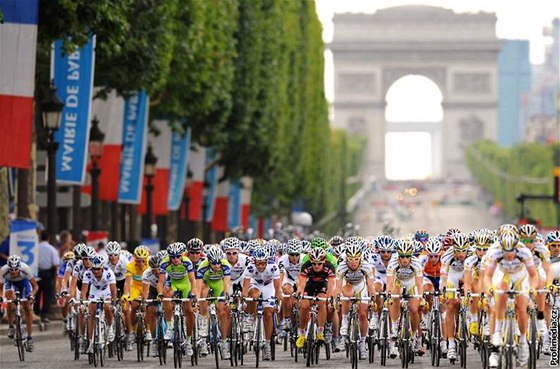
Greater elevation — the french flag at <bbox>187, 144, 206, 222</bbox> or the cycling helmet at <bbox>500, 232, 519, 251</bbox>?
the french flag at <bbox>187, 144, 206, 222</bbox>

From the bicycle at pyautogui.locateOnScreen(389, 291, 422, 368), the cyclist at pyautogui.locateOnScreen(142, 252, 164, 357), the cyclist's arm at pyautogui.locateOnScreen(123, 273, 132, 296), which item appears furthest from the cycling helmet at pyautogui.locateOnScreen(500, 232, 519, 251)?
the cyclist's arm at pyautogui.locateOnScreen(123, 273, 132, 296)

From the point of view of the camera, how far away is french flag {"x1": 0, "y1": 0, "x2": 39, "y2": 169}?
29906 millimetres

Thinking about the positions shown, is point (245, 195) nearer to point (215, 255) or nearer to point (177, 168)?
point (177, 168)

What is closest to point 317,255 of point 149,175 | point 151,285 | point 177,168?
point 151,285

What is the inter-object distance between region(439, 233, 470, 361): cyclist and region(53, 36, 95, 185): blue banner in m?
11.8

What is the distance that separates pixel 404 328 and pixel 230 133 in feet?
121

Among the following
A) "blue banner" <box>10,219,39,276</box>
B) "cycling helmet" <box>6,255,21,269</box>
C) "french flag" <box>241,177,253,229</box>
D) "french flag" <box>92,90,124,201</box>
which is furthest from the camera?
"french flag" <box>241,177,253,229</box>

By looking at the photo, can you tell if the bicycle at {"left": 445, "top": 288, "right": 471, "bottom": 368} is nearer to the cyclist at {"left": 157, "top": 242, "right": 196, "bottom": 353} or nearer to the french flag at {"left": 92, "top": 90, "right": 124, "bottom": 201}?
the cyclist at {"left": 157, "top": 242, "right": 196, "bottom": 353}

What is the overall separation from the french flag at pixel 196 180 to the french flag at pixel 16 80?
90.9ft

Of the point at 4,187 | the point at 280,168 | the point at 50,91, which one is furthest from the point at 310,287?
the point at 280,168

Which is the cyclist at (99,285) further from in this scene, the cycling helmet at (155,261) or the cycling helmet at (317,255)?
the cycling helmet at (317,255)

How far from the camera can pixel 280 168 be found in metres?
77.4

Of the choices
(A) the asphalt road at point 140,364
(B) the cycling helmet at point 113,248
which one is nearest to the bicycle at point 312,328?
(A) the asphalt road at point 140,364

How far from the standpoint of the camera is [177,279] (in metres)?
25.8
